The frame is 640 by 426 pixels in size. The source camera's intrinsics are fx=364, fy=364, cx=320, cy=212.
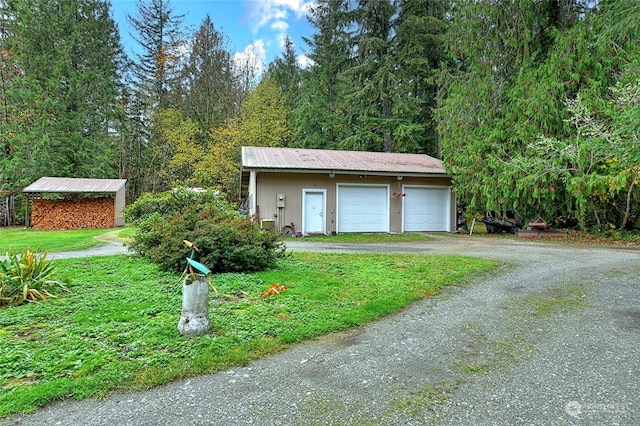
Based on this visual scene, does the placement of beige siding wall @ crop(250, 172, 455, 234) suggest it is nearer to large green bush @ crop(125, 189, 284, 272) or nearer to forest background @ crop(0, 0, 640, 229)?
forest background @ crop(0, 0, 640, 229)

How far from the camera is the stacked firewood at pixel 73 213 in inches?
655

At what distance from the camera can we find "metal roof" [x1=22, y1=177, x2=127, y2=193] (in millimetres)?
15953

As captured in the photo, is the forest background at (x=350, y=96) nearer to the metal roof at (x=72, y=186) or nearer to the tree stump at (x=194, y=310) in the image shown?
the metal roof at (x=72, y=186)

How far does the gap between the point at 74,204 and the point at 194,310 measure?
56.4 ft

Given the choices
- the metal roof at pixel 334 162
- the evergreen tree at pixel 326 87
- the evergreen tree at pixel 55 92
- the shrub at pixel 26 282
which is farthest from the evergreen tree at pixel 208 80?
the shrub at pixel 26 282

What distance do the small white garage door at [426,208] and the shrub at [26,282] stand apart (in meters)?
11.8

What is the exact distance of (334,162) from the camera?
14000mm

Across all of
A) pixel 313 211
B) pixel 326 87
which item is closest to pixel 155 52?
pixel 326 87

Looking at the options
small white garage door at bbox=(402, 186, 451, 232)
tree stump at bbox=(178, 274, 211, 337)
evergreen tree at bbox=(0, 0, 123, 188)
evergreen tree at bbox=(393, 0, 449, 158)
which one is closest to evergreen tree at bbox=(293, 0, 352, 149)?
evergreen tree at bbox=(393, 0, 449, 158)

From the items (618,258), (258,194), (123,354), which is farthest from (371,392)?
(258,194)

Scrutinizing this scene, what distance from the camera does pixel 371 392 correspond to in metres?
2.44

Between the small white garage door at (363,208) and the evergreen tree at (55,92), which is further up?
the evergreen tree at (55,92)

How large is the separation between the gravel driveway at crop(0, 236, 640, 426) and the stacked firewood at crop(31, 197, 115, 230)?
17.3 meters

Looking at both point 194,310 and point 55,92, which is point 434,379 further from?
point 55,92
